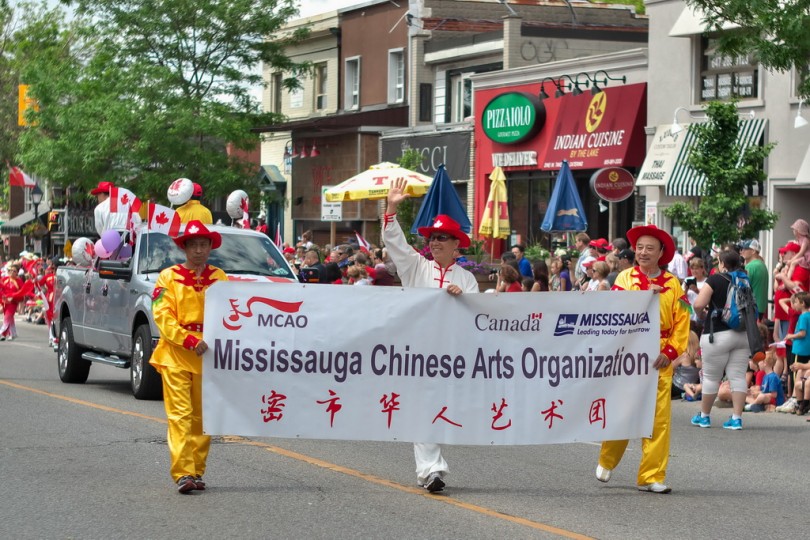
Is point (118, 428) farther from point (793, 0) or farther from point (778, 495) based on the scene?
→ point (793, 0)

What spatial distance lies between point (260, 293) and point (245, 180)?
30832 mm

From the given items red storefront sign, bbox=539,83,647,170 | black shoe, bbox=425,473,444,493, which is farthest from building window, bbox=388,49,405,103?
black shoe, bbox=425,473,444,493

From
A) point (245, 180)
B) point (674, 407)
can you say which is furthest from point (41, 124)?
point (674, 407)

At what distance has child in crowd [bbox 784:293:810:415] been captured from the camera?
1530cm

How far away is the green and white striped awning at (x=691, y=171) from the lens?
24000mm

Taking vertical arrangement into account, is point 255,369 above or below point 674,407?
above

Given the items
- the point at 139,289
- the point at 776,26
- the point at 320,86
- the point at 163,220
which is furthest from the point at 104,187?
the point at 320,86

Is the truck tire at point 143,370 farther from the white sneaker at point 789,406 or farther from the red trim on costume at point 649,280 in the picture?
the white sneaker at point 789,406

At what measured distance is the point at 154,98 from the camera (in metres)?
37.8

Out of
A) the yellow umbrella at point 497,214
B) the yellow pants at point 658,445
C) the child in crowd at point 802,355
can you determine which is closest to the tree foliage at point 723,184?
the child in crowd at point 802,355

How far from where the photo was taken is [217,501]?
8.77 meters

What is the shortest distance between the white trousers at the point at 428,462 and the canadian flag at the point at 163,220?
21.6 feet

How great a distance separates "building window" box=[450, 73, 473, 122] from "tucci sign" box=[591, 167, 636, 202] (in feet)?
36.7

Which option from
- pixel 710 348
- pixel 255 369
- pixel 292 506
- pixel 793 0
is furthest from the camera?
pixel 793 0
